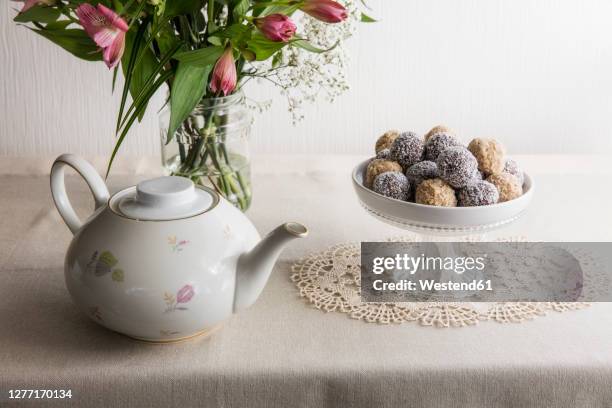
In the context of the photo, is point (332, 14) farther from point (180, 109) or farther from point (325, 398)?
point (325, 398)

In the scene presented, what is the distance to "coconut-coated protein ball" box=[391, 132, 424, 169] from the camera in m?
0.90

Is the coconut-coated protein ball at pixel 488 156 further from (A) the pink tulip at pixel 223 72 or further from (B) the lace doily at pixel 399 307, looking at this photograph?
(A) the pink tulip at pixel 223 72

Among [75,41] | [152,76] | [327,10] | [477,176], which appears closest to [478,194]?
[477,176]

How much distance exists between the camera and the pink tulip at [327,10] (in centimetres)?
79

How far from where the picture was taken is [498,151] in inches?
34.6

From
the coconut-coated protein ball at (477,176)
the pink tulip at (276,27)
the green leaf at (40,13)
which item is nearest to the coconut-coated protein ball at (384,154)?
the coconut-coated protein ball at (477,176)

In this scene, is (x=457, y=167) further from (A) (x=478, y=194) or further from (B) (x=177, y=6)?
(B) (x=177, y=6)

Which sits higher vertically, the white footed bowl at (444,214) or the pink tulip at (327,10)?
the pink tulip at (327,10)

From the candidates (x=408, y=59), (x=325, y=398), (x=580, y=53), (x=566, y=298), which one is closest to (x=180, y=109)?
(x=325, y=398)

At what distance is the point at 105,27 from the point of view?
2.37ft

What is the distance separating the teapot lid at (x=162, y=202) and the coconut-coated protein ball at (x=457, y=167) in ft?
0.89

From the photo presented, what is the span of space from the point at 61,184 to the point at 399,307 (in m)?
0.42

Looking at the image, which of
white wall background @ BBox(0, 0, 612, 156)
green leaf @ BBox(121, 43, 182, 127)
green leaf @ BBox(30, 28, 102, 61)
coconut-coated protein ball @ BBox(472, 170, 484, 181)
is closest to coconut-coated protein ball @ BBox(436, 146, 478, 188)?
coconut-coated protein ball @ BBox(472, 170, 484, 181)

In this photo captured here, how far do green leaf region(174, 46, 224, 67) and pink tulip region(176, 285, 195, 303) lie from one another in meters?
0.28
